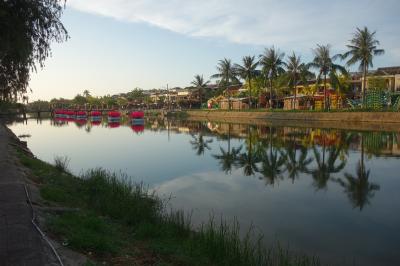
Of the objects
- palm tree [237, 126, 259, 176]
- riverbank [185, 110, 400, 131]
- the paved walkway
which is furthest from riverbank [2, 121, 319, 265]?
riverbank [185, 110, 400, 131]

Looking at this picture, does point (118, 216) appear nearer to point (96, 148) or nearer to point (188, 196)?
point (188, 196)

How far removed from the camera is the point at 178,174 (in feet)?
61.7

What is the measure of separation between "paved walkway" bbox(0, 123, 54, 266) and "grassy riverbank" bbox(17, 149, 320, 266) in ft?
1.71

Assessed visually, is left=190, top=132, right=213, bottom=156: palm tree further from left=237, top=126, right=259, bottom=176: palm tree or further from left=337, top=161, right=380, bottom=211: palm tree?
left=337, top=161, right=380, bottom=211: palm tree

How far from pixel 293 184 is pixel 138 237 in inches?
370

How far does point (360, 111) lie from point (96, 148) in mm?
32342

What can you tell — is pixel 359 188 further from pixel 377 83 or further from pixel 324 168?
pixel 377 83

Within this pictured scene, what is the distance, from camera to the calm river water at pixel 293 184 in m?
9.55

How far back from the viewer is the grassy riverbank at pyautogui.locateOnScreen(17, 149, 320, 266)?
6598 mm

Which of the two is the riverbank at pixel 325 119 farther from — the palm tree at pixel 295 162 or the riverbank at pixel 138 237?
the riverbank at pixel 138 237

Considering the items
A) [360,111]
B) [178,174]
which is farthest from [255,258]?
[360,111]

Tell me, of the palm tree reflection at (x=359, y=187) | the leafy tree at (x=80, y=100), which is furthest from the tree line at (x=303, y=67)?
the leafy tree at (x=80, y=100)

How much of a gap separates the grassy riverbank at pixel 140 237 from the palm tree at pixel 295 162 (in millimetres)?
8978

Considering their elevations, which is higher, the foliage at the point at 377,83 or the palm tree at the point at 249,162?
the foliage at the point at 377,83
